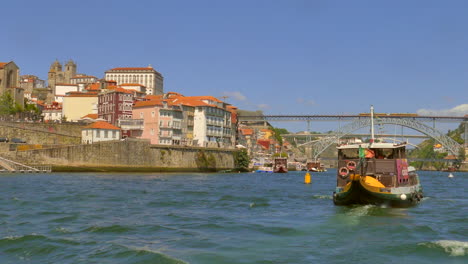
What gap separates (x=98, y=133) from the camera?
71.6 metres

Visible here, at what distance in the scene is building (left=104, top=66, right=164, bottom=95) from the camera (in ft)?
450

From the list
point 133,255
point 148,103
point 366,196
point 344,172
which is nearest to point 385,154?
point 344,172

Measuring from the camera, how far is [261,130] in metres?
161

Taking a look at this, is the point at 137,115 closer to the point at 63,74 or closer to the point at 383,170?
the point at 383,170

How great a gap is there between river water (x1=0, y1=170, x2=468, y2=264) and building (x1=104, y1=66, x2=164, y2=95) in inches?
4288

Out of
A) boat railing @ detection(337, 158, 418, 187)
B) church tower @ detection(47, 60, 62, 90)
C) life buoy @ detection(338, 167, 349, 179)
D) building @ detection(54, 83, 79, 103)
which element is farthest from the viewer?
church tower @ detection(47, 60, 62, 90)

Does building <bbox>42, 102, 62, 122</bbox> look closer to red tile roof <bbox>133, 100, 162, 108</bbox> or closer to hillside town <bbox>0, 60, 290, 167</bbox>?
hillside town <bbox>0, 60, 290, 167</bbox>

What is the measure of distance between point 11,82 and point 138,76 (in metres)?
44.3

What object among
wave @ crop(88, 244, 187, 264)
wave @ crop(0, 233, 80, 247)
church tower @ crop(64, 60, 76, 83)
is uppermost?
church tower @ crop(64, 60, 76, 83)

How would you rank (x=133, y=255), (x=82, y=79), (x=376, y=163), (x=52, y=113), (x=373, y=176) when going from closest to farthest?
(x=133, y=255)
(x=373, y=176)
(x=376, y=163)
(x=52, y=113)
(x=82, y=79)

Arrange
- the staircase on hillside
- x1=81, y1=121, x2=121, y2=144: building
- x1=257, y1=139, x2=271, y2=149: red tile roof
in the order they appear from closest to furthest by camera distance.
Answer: the staircase on hillside
x1=81, y1=121, x2=121, y2=144: building
x1=257, y1=139, x2=271, y2=149: red tile roof

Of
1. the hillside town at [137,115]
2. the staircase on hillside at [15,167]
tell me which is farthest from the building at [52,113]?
the staircase on hillside at [15,167]

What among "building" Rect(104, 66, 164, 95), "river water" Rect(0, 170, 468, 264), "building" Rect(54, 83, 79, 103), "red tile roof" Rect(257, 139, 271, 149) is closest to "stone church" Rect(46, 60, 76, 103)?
"building" Rect(104, 66, 164, 95)

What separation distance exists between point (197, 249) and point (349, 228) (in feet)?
22.5
